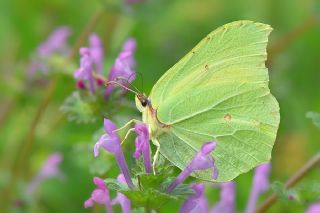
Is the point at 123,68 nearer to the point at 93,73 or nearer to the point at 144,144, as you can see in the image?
the point at 93,73

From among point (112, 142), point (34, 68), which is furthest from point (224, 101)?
point (34, 68)

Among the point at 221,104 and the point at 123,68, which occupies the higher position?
the point at 123,68

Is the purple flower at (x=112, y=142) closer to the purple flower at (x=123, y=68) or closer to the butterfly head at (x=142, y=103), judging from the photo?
the butterfly head at (x=142, y=103)

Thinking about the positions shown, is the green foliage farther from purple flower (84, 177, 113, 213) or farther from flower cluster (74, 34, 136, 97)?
flower cluster (74, 34, 136, 97)

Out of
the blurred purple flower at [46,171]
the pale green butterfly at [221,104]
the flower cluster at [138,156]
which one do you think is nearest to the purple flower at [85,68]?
the pale green butterfly at [221,104]

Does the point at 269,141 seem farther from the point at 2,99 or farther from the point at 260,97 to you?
the point at 2,99
